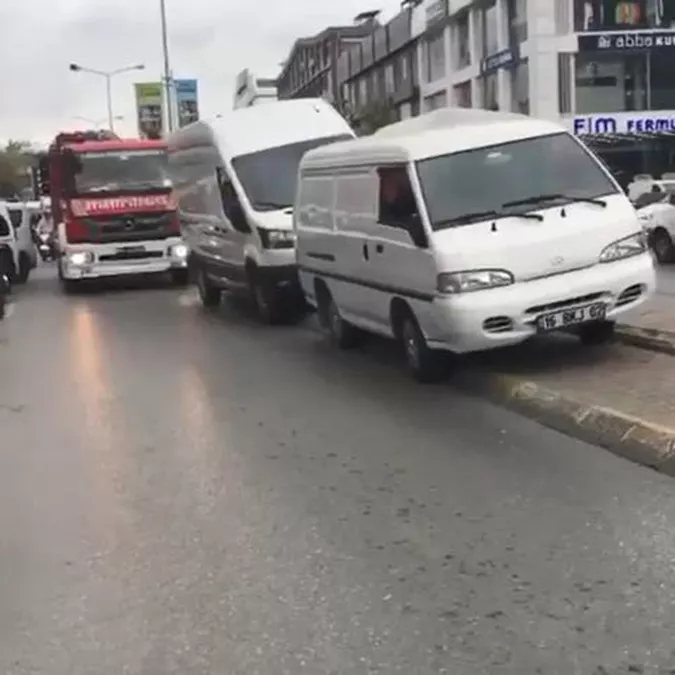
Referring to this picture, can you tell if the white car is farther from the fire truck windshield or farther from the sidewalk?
the sidewalk

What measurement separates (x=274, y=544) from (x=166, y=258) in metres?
18.8

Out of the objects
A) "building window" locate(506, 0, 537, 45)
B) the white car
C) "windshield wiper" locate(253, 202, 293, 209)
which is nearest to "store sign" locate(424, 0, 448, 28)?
"building window" locate(506, 0, 537, 45)

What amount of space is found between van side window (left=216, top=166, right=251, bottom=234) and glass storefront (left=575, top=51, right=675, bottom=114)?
118 feet

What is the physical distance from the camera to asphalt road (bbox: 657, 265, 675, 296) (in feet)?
57.2

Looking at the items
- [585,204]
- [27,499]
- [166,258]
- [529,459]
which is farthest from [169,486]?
[166,258]

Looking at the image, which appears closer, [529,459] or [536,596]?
[536,596]

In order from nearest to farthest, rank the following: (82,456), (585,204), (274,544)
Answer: (274,544)
(82,456)
(585,204)

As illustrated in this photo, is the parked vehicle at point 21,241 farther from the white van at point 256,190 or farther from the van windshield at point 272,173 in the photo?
the van windshield at point 272,173

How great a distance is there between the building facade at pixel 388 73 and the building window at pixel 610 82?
17569 millimetres

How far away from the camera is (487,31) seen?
187ft

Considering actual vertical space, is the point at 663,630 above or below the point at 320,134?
below

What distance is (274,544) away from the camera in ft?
20.6

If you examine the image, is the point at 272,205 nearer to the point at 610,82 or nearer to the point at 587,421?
the point at 587,421

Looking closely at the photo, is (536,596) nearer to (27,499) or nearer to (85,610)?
(85,610)
